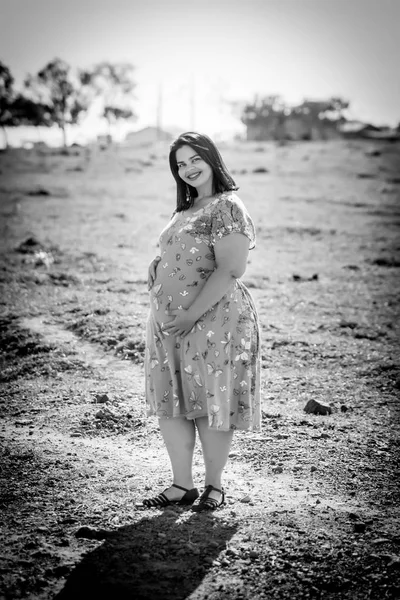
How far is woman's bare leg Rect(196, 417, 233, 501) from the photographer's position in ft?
11.0

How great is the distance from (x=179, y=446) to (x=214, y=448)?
0.18 m

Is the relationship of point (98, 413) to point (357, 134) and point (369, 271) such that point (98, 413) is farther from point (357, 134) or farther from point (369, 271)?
point (357, 134)

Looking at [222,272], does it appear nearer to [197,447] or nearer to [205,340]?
[205,340]

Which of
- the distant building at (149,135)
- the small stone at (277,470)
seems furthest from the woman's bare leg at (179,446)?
the distant building at (149,135)

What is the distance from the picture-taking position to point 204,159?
330 cm

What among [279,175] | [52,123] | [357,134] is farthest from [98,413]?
[52,123]

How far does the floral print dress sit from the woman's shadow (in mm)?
507

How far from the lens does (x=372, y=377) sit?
234 inches

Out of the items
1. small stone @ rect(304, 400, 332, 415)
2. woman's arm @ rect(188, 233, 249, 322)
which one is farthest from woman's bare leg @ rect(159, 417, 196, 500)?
small stone @ rect(304, 400, 332, 415)

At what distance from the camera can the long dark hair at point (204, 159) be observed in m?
3.30

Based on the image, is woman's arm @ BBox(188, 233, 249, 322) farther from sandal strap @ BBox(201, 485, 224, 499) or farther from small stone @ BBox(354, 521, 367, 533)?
small stone @ BBox(354, 521, 367, 533)

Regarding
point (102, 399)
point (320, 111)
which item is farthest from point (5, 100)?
point (102, 399)

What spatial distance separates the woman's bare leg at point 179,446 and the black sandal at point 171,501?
0.06 ft

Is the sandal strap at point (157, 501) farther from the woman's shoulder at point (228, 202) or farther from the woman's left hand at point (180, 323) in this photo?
the woman's shoulder at point (228, 202)
